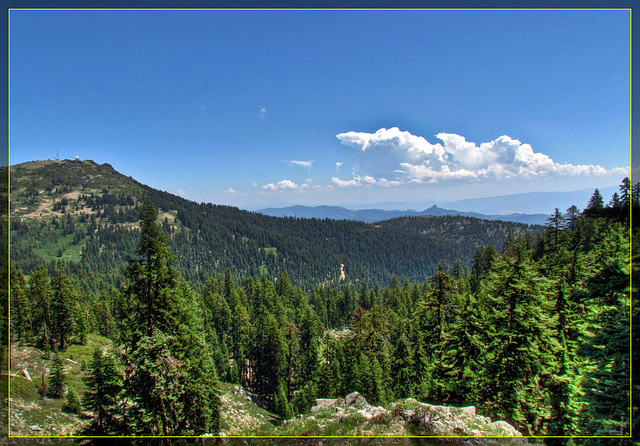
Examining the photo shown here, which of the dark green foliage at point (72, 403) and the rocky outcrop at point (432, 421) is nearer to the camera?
the rocky outcrop at point (432, 421)

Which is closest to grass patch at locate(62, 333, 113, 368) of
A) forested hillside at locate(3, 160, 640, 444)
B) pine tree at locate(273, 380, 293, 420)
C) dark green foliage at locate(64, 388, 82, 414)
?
forested hillside at locate(3, 160, 640, 444)

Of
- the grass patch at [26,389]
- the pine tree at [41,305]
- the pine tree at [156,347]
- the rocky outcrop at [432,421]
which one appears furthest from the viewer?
the pine tree at [41,305]

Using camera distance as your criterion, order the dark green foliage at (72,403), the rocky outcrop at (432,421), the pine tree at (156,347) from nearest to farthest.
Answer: the rocky outcrop at (432,421) < the pine tree at (156,347) < the dark green foliage at (72,403)

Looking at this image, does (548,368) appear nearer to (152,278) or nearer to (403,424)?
(403,424)

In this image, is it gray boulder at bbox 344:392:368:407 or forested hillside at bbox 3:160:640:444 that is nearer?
forested hillside at bbox 3:160:640:444

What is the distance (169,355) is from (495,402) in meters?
14.8

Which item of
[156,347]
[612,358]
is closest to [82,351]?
[156,347]

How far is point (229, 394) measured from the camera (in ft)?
132

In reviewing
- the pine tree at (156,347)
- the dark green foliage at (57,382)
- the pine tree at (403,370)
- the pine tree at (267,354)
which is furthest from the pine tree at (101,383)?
the pine tree at (267,354)

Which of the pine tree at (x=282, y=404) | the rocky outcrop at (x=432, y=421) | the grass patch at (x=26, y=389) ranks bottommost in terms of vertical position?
the pine tree at (x=282, y=404)

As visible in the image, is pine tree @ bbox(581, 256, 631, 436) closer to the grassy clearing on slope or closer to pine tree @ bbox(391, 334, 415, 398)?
the grassy clearing on slope

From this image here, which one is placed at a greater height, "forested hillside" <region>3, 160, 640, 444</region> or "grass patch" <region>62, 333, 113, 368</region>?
"forested hillside" <region>3, 160, 640, 444</region>

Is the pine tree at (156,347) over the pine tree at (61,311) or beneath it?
over

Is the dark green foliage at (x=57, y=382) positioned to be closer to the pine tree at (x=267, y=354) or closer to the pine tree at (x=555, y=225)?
the pine tree at (x=267, y=354)
